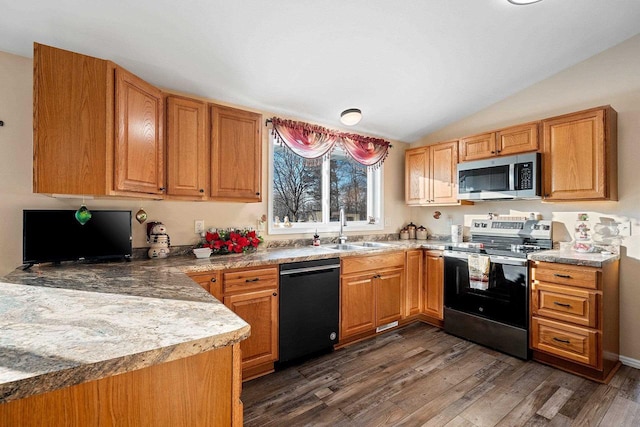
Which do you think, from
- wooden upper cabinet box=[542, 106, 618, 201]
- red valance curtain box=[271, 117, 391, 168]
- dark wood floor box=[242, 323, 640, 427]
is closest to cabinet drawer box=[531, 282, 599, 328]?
dark wood floor box=[242, 323, 640, 427]

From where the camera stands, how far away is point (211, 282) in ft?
6.95

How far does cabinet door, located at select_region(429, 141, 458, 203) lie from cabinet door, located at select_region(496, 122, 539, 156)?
0.48 m

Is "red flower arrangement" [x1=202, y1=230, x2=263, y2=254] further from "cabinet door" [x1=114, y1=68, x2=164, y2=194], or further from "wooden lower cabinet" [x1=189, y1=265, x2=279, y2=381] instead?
"cabinet door" [x1=114, y1=68, x2=164, y2=194]

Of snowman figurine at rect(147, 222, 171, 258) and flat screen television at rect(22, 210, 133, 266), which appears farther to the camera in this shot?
snowman figurine at rect(147, 222, 171, 258)

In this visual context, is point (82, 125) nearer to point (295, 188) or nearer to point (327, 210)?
point (295, 188)

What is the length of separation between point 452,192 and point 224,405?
128 inches

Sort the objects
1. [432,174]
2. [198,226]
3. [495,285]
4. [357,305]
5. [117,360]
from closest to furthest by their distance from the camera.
→ [117,360] → [198,226] → [495,285] → [357,305] → [432,174]

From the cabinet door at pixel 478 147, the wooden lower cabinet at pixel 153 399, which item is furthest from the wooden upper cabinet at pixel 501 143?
the wooden lower cabinet at pixel 153 399

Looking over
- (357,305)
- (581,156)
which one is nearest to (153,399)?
(357,305)

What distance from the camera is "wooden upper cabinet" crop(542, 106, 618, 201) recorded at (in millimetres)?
2506

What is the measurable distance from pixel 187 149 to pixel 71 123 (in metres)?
0.72

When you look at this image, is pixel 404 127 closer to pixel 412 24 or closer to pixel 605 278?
pixel 412 24

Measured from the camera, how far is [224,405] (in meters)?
1.00

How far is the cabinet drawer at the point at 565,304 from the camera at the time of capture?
2301 mm
